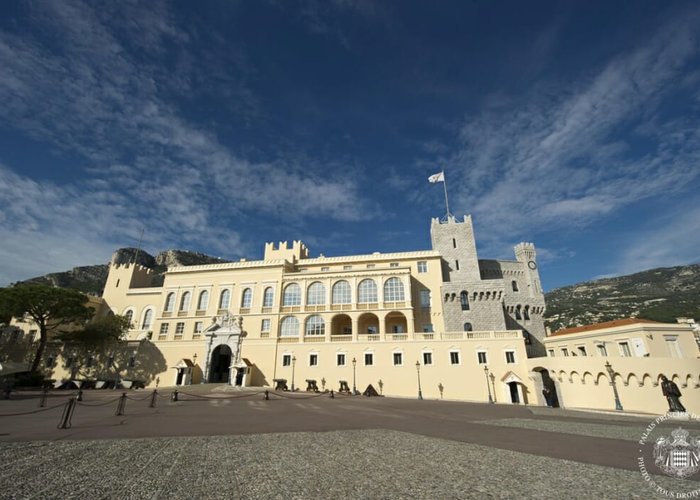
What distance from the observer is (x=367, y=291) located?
39906 millimetres

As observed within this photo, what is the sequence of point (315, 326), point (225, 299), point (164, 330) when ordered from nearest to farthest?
1. point (315, 326)
2. point (164, 330)
3. point (225, 299)

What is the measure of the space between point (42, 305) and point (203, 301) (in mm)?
18036

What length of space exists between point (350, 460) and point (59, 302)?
159 feet

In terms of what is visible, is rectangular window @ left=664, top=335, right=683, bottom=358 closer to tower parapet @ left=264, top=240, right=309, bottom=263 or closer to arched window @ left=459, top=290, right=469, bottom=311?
arched window @ left=459, top=290, right=469, bottom=311

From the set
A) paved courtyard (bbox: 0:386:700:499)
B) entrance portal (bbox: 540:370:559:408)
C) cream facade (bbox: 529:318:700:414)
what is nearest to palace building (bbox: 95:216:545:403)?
entrance portal (bbox: 540:370:559:408)

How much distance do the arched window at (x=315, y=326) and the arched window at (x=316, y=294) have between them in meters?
1.88

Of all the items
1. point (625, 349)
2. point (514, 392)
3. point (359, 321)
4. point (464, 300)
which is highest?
point (464, 300)

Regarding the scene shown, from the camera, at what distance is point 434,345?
3353 centimetres

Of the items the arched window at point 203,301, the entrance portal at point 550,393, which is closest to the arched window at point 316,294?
the arched window at point 203,301

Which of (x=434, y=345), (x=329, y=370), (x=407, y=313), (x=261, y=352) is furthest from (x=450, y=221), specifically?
(x=261, y=352)

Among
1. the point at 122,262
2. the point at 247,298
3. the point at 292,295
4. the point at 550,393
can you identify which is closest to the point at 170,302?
the point at 247,298

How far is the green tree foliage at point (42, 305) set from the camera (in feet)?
124

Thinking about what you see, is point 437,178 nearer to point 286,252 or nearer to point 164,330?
point 286,252

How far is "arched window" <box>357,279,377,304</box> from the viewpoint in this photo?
39.5 metres
